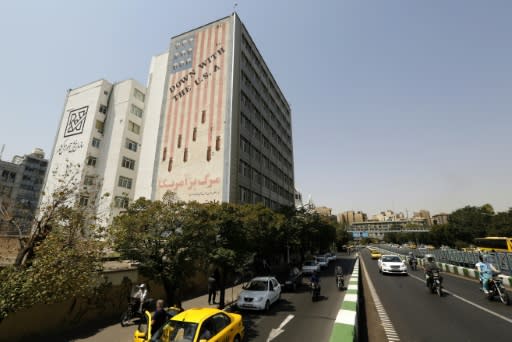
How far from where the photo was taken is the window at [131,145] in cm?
4408

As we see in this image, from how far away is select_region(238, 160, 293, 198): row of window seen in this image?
119 ft

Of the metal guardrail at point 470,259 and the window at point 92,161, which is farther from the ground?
the window at point 92,161

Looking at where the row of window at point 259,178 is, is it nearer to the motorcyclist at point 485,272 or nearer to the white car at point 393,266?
the white car at point 393,266

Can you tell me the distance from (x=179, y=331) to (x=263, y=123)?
4216 cm

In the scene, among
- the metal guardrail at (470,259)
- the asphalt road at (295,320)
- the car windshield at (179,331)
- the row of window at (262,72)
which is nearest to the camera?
the car windshield at (179,331)

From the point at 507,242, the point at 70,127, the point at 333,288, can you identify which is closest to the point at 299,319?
the point at 333,288

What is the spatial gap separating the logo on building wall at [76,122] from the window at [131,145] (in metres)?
8.95

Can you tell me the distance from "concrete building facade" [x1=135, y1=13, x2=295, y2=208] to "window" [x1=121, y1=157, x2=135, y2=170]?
4757 mm

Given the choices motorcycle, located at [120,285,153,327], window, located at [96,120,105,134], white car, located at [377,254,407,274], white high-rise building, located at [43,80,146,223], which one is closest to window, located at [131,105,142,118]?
white high-rise building, located at [43,80,146,223]

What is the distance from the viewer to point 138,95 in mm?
47406

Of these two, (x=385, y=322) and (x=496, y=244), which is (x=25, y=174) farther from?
(x=496, y=244)

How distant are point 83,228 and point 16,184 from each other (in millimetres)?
87597

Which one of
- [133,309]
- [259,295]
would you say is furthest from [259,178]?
[133,309]

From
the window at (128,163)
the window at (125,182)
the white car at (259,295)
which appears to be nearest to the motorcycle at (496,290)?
the white car at (259,295)
